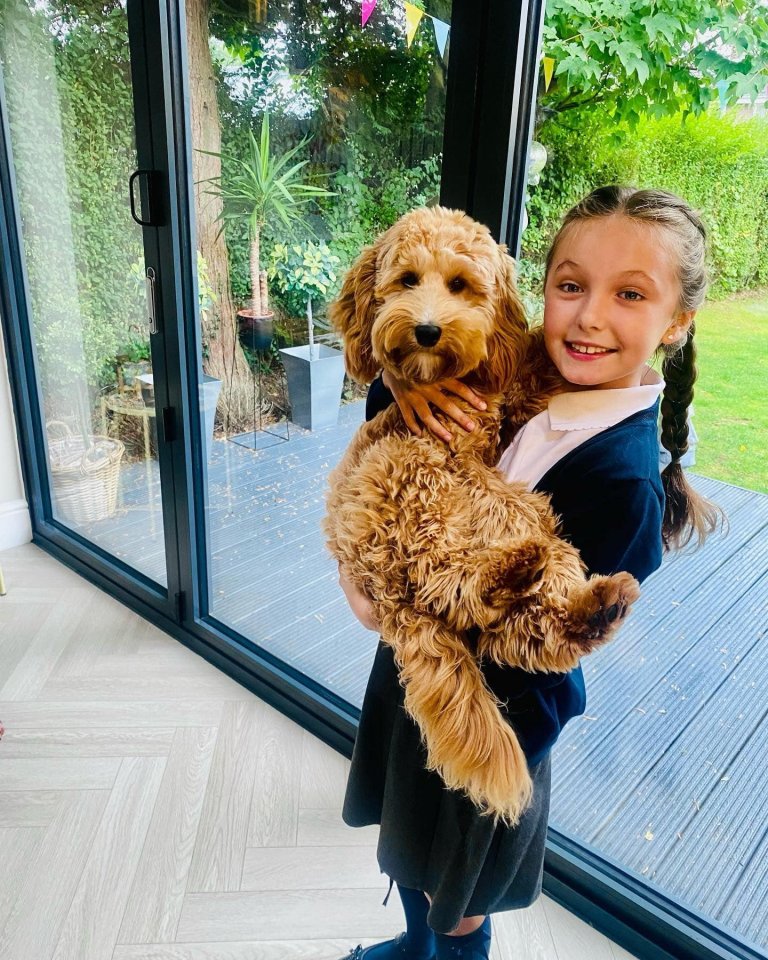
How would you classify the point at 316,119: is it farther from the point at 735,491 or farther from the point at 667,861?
the point at 667,861

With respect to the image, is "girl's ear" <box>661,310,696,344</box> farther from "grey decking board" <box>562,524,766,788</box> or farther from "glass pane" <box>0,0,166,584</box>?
"glass pane" <box>0,0,166,584</box>

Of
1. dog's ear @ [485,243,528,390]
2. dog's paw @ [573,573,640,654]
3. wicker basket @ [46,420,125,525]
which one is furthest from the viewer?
wicker basket @ [46,420,125,525]

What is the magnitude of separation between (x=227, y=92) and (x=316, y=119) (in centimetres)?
32

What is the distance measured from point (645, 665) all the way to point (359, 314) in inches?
58.0

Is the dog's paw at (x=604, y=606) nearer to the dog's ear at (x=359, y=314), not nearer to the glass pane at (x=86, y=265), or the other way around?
the dog's ear at (x=359, y=314)

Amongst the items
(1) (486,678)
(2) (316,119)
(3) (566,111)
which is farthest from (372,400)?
(2) (316,119)

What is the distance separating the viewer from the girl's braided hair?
839mm

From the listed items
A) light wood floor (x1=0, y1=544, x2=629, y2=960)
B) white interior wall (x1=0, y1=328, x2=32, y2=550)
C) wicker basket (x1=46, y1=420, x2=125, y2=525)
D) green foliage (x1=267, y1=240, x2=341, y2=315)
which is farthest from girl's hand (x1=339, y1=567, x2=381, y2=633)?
white interior wall (x1=0, y1=328, x2=32, y2=550)

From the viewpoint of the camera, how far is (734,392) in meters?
1.26

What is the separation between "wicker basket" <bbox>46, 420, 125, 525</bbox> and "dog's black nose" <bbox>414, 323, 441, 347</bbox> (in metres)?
2.12

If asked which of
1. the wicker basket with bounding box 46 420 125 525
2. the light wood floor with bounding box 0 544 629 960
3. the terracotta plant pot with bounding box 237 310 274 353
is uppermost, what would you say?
the terracotta plant pot with bounding box 237 310 274 353

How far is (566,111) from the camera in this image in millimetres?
1243

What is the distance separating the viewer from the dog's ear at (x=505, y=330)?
862 mm

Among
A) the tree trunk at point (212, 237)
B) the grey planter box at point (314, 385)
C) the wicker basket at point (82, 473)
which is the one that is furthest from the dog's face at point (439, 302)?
the wicker basket at point (82, 473)
